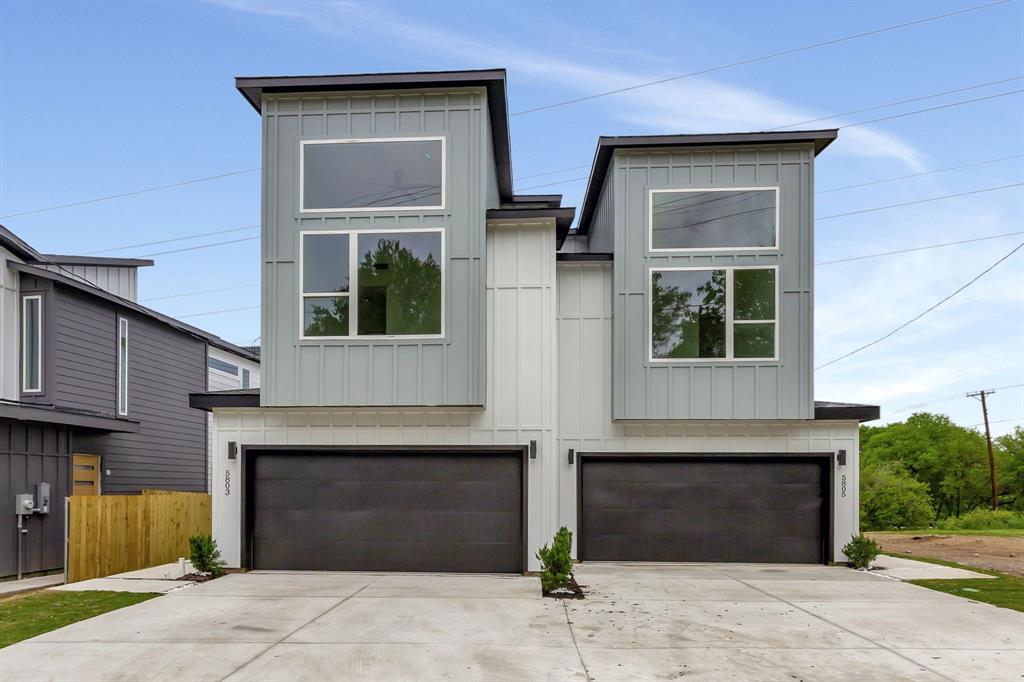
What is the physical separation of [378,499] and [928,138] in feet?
59.8

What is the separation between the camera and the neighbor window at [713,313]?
12984 mm

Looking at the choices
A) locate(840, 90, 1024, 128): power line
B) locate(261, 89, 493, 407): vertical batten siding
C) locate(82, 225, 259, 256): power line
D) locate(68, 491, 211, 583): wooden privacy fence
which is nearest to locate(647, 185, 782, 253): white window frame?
locate(261, 89, 493, 407): vertical batten siding

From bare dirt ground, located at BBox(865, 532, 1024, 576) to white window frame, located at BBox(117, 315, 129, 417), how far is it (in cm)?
1705

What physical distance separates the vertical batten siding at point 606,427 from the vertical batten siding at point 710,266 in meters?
0.29

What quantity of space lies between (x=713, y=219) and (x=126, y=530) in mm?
11145

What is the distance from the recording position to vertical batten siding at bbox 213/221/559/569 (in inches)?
492

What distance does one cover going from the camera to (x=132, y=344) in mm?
18547

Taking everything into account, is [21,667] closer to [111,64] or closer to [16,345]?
[16,345]

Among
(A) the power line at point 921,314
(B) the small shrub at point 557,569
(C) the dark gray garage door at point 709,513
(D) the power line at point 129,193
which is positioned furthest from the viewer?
(D) the power line at point 129,193

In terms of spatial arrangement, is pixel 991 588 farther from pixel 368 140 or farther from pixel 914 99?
pixel 914 99

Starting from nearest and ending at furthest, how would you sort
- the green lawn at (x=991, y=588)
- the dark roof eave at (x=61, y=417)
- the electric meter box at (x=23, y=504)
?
the green lawn at (x=991, y=588), the dark roof eave at (x=61, y=417), the electric meter box at (x=23, y=504)

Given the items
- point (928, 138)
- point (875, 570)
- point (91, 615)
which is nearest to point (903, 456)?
point (928, 138)

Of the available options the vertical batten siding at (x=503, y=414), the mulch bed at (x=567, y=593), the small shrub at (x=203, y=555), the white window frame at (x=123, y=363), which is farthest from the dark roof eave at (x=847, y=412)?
the white window frame at (x=123, y=363)

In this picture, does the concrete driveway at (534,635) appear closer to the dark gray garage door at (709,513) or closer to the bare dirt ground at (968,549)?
the dark gray garage door at (709,513)
